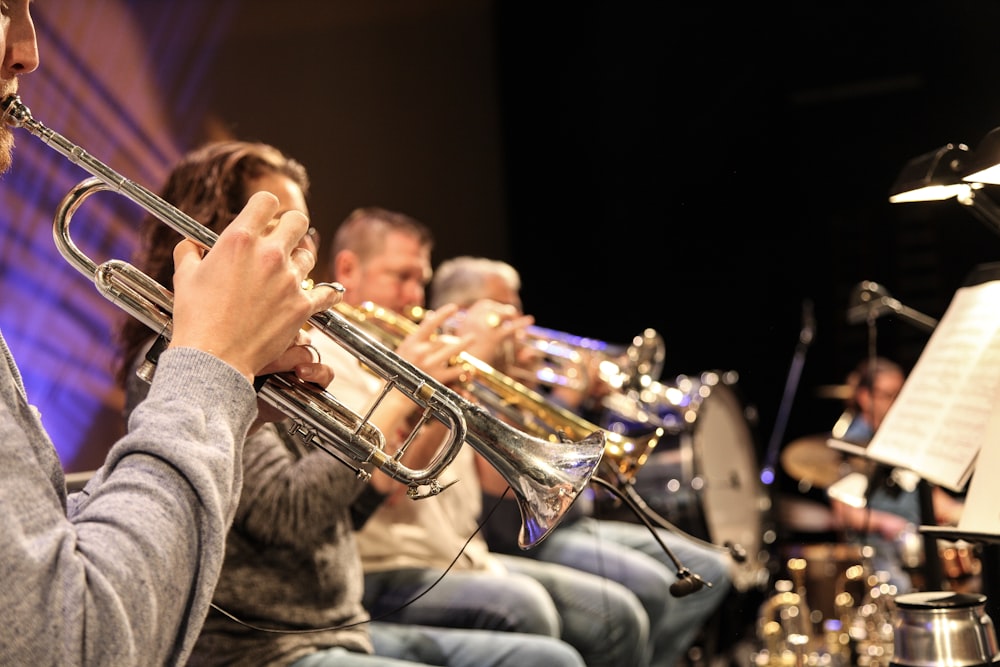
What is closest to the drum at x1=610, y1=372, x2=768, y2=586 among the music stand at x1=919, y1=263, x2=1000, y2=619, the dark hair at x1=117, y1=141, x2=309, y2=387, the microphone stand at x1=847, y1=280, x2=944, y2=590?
the microphone stand at x1=847, y1=280, x2=944, y2=590


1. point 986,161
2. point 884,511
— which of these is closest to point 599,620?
point 986,161

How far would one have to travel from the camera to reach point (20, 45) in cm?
119

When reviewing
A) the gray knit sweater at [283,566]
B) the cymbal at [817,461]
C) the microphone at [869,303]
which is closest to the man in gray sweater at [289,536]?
the gray knit sweater at [283,566]

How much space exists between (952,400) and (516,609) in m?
1.12

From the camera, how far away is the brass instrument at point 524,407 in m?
2.46

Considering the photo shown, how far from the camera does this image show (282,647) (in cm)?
182

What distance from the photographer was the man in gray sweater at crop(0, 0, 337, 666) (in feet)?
2.96

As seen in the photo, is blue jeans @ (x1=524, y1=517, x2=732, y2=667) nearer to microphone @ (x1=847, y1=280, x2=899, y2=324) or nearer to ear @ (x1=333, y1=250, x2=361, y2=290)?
microphone @ (x1=847, y1=280, x2=899, y2=324)

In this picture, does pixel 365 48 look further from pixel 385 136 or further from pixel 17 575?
pixel 17 575

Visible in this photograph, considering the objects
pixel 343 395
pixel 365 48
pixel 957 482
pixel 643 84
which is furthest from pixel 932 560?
pixel 643 84

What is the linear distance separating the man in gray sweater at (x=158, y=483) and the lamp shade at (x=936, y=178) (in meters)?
1.42

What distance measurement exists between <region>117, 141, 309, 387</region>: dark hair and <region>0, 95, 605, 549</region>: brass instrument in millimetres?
458

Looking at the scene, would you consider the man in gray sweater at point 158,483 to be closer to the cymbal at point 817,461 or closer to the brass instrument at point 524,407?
the brass instrument at point 524,407

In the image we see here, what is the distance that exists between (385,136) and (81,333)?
1.93 meters
